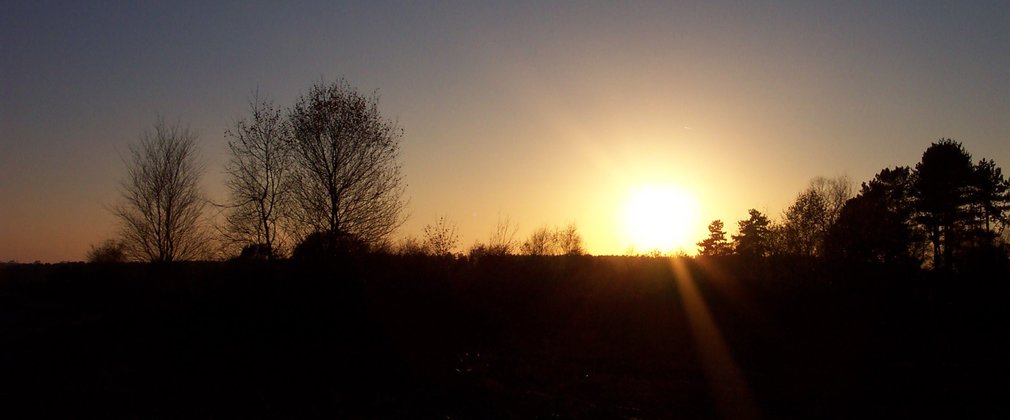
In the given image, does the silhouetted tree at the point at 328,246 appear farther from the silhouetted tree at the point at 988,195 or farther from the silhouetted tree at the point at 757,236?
the silhouetted tree at the point at 988,195

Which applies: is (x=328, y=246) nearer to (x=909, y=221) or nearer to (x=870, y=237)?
(x=870, y=237)

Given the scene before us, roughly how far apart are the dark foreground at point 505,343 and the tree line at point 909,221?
4.87 feet

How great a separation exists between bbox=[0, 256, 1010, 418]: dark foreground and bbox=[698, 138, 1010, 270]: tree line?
1.48 metres

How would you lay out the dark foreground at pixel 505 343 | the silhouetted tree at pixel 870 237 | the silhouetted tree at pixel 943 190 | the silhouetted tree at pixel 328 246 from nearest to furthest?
the dark foreground at pixel 505 343, the silhouetted tree at pixel 328 246, the silhouetted tree at pixel 870 237, the silhouetted tree at pixel 943 190

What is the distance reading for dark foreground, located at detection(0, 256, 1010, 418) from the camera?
1145 centimetres

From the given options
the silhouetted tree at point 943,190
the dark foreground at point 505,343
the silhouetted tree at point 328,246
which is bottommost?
the dark foreground at point 505,343

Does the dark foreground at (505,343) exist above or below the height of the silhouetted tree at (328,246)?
below

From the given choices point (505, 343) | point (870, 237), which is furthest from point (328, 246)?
point (870, 237)

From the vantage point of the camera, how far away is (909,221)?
135 ft

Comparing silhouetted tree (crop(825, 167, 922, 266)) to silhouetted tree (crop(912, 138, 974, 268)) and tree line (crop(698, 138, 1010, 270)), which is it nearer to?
tree line (crop(698, 138, 1010, 270))

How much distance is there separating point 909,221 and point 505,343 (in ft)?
112

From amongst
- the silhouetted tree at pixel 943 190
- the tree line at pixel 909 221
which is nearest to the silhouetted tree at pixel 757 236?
the tree line at pixel 909 221

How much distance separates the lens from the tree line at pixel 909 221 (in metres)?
28.1

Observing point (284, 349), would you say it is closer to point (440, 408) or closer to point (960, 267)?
point (440, 408)
